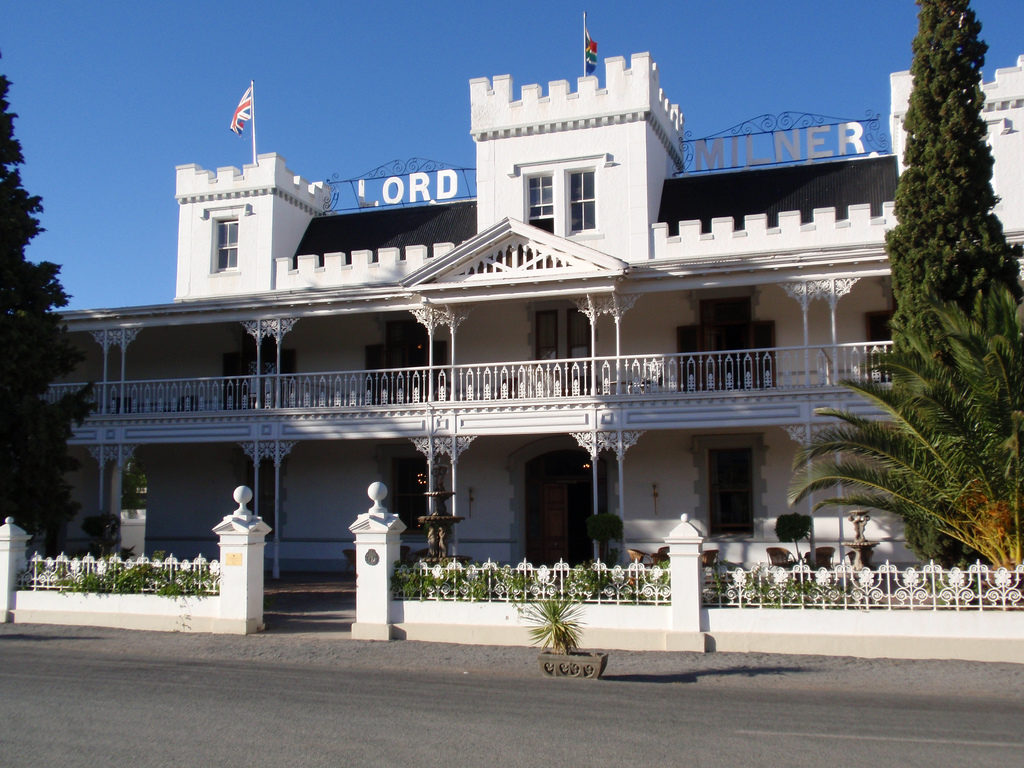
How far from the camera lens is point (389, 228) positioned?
2431cm

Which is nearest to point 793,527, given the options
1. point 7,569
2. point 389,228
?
point 7,569

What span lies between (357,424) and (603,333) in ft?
17.1

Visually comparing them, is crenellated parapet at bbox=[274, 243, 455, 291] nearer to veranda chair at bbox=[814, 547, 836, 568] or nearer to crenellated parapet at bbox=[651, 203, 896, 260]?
crenellated parapet at bbox=[651, 203, 896, 260]

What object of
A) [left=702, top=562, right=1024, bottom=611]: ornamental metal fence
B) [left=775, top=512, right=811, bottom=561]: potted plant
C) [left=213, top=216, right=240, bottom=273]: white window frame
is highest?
[left=213, top=216, right=240, bottom=273]: white window frame

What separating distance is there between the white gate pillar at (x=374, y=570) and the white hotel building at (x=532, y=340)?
6.11 meters

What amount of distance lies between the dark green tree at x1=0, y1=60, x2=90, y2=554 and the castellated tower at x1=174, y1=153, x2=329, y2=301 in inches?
241

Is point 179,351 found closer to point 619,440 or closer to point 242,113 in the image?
point 242,113

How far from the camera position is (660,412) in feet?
58.5

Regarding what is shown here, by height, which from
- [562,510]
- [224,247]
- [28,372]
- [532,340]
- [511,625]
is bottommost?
[511,625]

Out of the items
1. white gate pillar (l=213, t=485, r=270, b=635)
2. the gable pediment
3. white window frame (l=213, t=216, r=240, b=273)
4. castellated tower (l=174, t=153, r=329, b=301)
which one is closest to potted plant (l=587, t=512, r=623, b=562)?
the gable pediment

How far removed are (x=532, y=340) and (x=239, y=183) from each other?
846 cm

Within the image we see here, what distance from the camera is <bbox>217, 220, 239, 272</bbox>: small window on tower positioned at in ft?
77.9

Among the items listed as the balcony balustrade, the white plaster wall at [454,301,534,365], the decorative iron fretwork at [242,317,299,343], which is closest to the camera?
the balcony balustrade

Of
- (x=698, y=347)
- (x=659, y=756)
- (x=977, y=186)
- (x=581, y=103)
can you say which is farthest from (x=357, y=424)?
(x=659, y=756)
